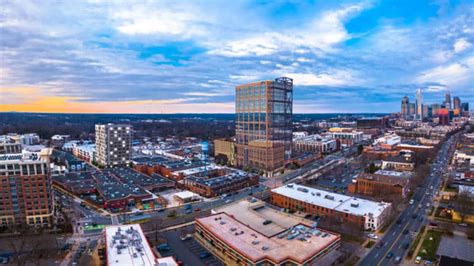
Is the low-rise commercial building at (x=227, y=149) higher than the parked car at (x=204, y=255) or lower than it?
higher

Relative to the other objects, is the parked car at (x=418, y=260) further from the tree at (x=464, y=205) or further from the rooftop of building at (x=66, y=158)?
the rooftop of building at (x=66, y=158)

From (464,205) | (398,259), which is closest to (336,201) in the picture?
A: (398,259)

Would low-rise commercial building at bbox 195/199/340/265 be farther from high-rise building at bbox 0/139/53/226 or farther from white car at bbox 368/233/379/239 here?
high-rise building at bbox 0/139/53/226

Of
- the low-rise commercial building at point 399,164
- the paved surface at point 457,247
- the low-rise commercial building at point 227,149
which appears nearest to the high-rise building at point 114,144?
the low-rise commercial building at point 227,149

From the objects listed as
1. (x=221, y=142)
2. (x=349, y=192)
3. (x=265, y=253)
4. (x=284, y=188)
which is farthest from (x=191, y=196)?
(x=221, y=142)

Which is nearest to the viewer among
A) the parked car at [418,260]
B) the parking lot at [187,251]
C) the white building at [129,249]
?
the white building at [129,249]

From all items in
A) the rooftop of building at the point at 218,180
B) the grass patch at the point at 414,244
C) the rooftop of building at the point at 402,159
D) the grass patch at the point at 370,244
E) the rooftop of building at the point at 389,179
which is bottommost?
the grass patch at the point at 370,244

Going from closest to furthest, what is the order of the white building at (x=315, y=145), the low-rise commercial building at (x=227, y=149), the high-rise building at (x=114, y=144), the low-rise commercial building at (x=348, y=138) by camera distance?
1. the high-rise building at (x=114, y=144)
2. the low-rise commercial building at (x=227, y=149)
3. the white building at (x=315, y=145)
4. the low-rise commercial building at (x=348, y=138)

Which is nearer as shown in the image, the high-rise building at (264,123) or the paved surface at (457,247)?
the paved surface at (457,247)

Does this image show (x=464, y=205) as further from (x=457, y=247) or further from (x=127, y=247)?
(x=127, y=247)
